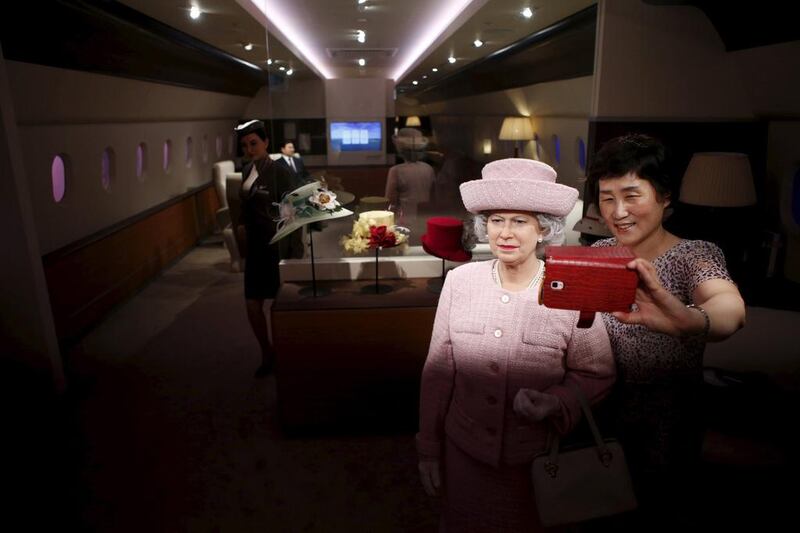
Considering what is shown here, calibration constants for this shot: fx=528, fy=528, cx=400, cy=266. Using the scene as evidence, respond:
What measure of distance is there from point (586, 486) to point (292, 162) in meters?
3.91

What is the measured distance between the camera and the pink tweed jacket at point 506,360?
1705 millimetres

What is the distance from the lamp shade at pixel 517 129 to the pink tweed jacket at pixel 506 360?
4.79m

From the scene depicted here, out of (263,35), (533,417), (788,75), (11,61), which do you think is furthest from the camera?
(263,35)

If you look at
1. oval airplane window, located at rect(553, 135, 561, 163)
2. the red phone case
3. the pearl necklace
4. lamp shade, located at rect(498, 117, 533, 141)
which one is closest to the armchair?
lamp shade, located at rect(498, 117, 533, 141)

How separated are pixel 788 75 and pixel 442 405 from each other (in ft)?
12.1

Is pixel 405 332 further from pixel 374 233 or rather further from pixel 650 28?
pixel 650 28

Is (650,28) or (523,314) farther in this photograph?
(650,28)

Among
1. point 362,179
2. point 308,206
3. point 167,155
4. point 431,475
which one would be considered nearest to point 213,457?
point 308,206

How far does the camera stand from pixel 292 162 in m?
4.84

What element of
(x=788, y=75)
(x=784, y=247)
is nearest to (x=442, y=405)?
(x=788, y=75)

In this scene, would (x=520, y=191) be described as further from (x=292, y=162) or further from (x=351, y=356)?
(x=292, y=162)

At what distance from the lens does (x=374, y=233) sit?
11.2 feet

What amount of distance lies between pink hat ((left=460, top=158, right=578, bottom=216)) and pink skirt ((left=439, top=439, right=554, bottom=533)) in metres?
0.88

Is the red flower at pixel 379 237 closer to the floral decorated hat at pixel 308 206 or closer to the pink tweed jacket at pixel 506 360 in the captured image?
the floral decorated hat at pixel 308 206
